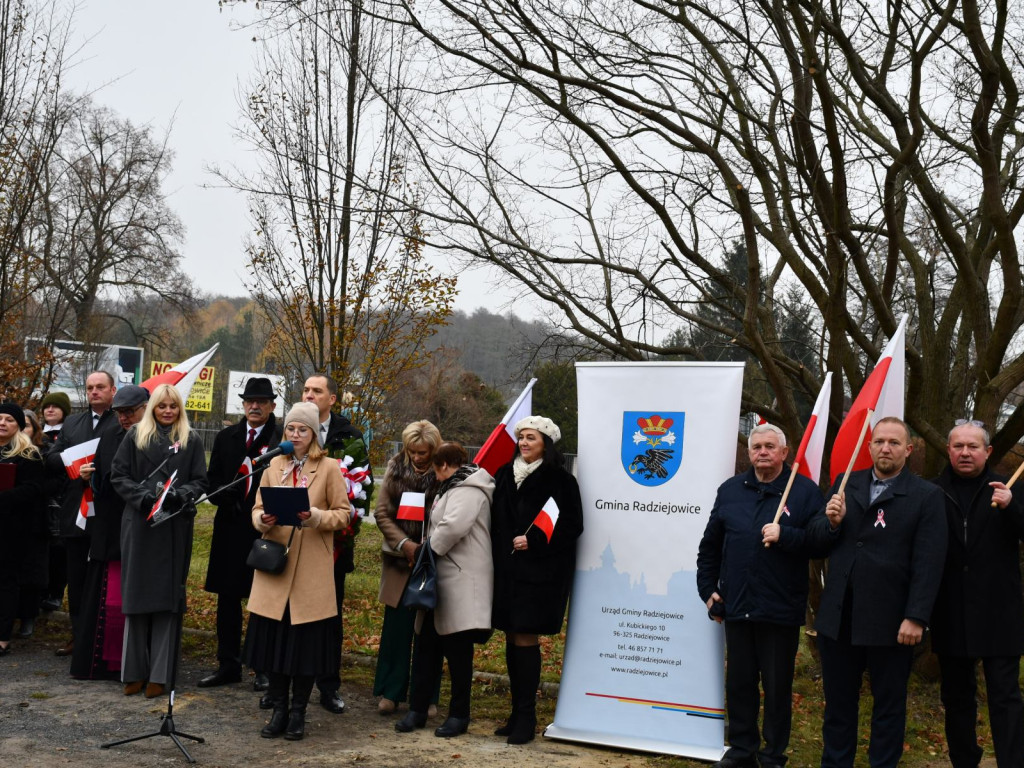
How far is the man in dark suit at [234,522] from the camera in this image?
742 centimetres

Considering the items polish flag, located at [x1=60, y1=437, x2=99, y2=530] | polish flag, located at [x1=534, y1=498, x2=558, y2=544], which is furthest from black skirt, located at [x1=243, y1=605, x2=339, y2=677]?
polish flag, located at [x1=60, y1=437, x2=99, y2=530]

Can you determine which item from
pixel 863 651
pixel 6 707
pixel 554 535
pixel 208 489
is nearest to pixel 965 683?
pixel 863 651

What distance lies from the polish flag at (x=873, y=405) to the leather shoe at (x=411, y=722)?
9.81 feet

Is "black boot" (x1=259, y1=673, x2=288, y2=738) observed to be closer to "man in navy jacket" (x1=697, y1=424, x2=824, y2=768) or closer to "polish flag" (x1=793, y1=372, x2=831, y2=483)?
"man in navy jacket" (x1=697, y1=424, x2=824, y2=768)

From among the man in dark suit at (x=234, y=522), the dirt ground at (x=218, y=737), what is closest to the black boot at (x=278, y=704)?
the dirt ground at (x=218, y=737)

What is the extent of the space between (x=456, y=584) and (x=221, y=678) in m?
2.17

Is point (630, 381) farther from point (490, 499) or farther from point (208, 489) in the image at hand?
point (208, 489)

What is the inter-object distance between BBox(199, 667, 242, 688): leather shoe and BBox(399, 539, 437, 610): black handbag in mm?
1803

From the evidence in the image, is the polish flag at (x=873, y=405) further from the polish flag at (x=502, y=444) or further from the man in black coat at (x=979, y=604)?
the polish flag at (x=502, y=444)

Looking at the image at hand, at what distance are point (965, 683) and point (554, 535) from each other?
2.46 metres

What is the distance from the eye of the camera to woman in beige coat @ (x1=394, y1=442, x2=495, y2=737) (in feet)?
21.3

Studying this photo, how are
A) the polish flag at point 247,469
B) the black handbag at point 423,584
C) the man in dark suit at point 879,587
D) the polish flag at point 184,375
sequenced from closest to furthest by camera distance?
the man in dark suit at point 879,587
the black handbag at point 423,584
the polish flag at point 247,469
the polish flag at point 184,375

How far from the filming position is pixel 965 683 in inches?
223

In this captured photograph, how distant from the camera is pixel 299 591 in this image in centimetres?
634
